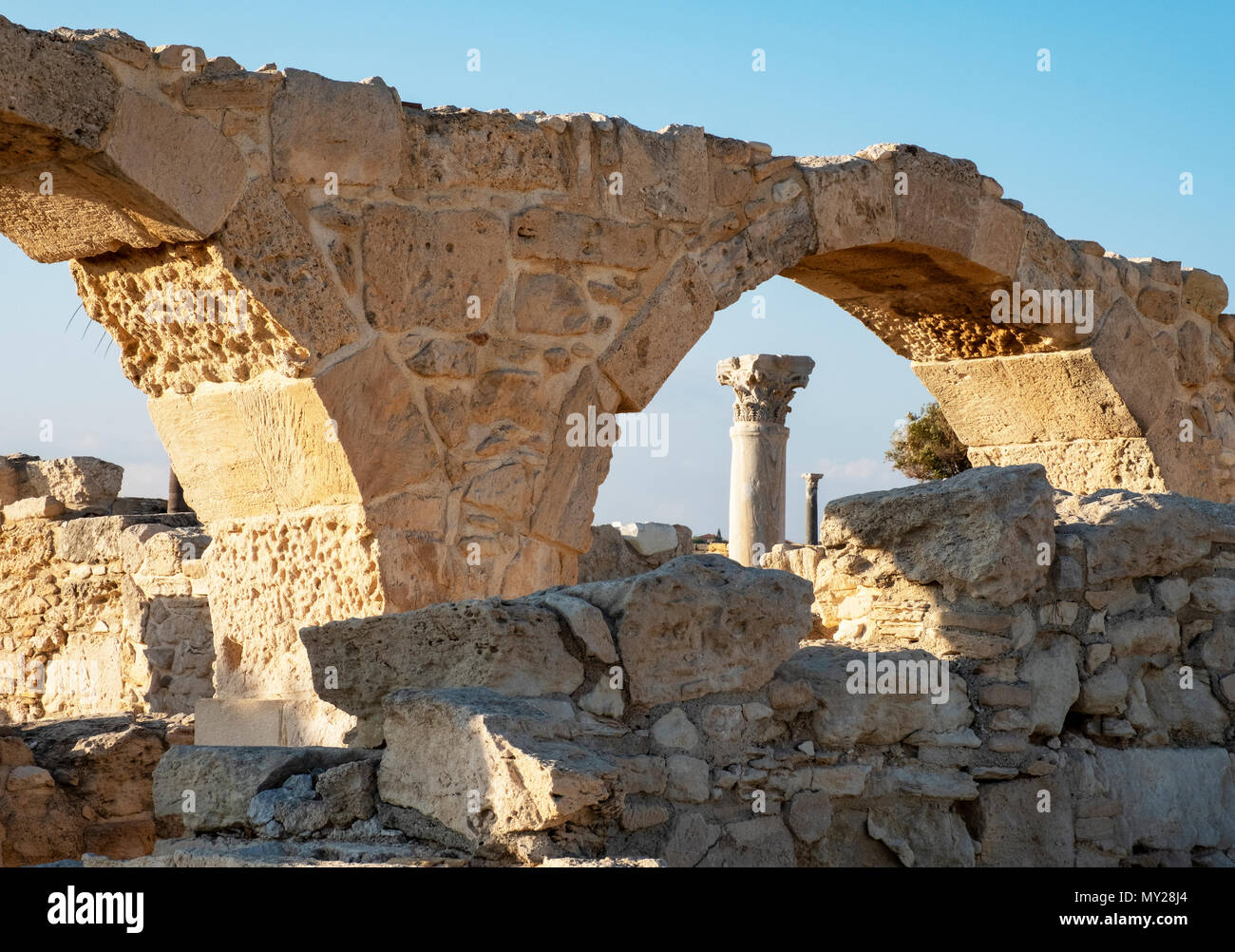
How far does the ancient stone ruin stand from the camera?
311cm

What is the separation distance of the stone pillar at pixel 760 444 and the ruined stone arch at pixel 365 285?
15.6 feet

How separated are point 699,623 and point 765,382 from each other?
787 centimetres

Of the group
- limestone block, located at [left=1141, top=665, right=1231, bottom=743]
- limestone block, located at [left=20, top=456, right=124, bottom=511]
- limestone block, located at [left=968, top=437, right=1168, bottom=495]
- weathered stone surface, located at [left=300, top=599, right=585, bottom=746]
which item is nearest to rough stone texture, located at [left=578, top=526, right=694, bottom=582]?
limestone block, located at [left=968, top=437, right=1168, bottom=495]

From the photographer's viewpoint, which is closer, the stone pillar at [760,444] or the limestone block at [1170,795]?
the limestone block at [1170,795]

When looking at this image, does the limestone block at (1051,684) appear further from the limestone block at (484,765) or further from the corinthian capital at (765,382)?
the corinthian capital at (765,382)

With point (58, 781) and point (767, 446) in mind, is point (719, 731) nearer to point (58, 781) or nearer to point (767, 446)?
point (58, 781)

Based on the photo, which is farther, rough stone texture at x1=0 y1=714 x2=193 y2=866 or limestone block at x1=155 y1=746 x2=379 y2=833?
rough stone texture at x1=0 y1=714 x2=193 y2=866

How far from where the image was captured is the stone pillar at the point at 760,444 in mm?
10938

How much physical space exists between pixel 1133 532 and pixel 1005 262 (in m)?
3.53

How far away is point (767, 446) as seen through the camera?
1100cm

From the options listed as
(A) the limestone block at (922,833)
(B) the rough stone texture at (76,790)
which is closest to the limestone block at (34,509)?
(B) the rough stone texture at (76,790)

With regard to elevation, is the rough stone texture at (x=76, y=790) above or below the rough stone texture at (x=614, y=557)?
below

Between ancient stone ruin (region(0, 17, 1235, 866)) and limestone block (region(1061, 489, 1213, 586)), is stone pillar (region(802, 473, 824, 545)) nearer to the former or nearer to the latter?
ancient stone ruin (region(0, 17, 1235, 866))
